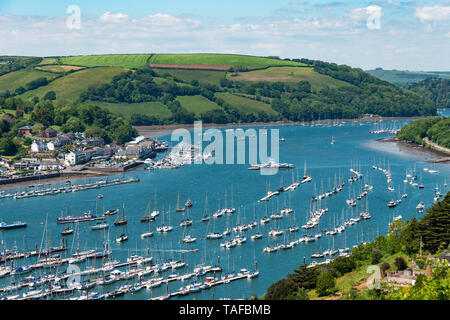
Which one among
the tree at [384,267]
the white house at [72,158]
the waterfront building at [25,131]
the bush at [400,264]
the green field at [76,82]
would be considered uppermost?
the green field at [76,82]

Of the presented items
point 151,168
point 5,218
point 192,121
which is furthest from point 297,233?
point 192,121

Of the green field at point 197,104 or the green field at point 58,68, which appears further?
the green field at point 58,68

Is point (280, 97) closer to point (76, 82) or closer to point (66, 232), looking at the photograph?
point (76, 82)

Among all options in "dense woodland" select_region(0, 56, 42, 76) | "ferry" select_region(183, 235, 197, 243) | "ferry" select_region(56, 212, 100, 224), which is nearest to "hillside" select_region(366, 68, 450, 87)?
"dense woodland" select_region(0, 56, 42, 76)

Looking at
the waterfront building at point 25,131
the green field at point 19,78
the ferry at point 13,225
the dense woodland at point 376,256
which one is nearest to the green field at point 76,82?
the green field at point 19,78

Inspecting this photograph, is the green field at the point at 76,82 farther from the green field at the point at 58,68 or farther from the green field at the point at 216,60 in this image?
the green field at the point at 216,60

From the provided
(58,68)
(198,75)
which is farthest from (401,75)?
(58,68)

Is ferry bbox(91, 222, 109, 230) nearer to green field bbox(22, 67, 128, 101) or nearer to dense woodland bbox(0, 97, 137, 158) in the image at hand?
dense woodland bbox(0, 97, 137, 158)
